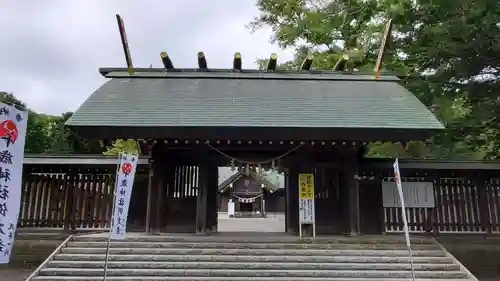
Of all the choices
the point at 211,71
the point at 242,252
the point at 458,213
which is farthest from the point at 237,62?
the point at 458,213

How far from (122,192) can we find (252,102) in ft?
15.6

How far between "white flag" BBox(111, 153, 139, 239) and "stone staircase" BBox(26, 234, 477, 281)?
139cm

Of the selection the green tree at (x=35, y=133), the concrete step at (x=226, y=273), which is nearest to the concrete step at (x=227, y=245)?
the concrete step at (x=226, y=273)

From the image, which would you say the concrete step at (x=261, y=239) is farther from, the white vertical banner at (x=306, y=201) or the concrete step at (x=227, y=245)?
the white vertical banner at (x=306, y=201)

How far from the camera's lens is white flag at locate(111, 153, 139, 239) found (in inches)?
269

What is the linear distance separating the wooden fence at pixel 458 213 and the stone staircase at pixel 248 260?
130 centimetres

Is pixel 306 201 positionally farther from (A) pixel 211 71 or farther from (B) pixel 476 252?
(A) pixel 211 71

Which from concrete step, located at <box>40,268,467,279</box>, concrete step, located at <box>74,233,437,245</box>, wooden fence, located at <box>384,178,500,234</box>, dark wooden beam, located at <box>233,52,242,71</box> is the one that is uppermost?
dark wooden beam, located at <box>233,52,242,71</box>

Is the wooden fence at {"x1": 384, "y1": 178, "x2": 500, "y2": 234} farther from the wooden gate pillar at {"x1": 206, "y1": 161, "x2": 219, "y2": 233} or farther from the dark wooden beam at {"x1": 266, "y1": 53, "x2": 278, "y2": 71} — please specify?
the dark wooden beam at {"x1": 266, "y1": 53, "x2": 278, "y2": 71}

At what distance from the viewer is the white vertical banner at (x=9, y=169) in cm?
494

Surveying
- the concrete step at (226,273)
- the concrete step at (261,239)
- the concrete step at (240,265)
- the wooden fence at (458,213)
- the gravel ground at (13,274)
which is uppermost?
the wooden fence at (458,213)

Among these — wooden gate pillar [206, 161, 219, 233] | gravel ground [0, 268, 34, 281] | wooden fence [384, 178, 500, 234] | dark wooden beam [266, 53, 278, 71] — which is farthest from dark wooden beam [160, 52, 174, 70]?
wooden fence [384, 178, 500, 234]

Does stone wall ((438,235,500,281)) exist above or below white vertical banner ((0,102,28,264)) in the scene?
below

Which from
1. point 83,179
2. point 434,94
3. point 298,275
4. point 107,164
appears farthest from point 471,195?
point 83,179
